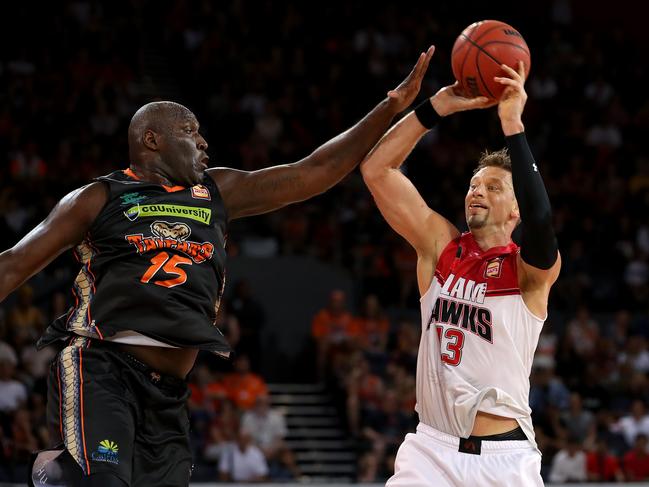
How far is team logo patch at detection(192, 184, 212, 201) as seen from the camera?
4320 millimetres

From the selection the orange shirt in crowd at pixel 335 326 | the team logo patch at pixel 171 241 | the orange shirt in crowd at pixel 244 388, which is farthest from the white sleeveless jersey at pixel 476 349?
the orange shirt in crowd at pixel 335 326

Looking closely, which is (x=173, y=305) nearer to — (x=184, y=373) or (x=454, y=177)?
(x=184, y=373)

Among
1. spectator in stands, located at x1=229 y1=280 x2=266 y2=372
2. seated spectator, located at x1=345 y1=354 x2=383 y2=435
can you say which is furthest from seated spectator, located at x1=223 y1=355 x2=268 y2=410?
seated spectator, located at x1=345 y1=354 x2=383 y2=435

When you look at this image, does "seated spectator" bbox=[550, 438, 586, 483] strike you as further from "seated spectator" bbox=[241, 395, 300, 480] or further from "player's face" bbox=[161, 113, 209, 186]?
"player's face" bbox=[161, 113, 209, 186]

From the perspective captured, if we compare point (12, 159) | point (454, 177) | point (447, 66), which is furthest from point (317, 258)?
point (447, 66)

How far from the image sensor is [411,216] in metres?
4.64

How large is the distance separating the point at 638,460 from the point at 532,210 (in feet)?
27.7

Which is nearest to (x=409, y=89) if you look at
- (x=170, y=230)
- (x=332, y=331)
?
A: (x=170, y=230)

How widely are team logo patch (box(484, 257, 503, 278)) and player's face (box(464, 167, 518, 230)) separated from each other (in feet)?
0.60

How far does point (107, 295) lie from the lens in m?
4.08

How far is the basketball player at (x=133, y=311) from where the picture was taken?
3.96 metres

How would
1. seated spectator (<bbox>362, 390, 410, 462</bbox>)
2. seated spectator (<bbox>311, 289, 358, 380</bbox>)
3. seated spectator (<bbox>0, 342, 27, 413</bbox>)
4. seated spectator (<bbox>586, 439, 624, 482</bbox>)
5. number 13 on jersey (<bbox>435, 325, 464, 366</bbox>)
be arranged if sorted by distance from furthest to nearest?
1. seated spectator (<bbox>311, 289, 358, 380</bbox>)
2. seated spectator (<bbox>586, 439, 624, 482</bbox>)
3. seated spectator (<bbox>362, 390, 410, 462</bbox>)
4. seated spectator (<bbox>0, 342, 27, 413</bbox>)
5. number 13 on jersey (<bbox>435, 325, 464, 366</bbox>)

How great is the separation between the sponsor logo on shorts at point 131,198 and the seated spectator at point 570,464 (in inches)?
322

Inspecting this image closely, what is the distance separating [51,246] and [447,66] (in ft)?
49.0
